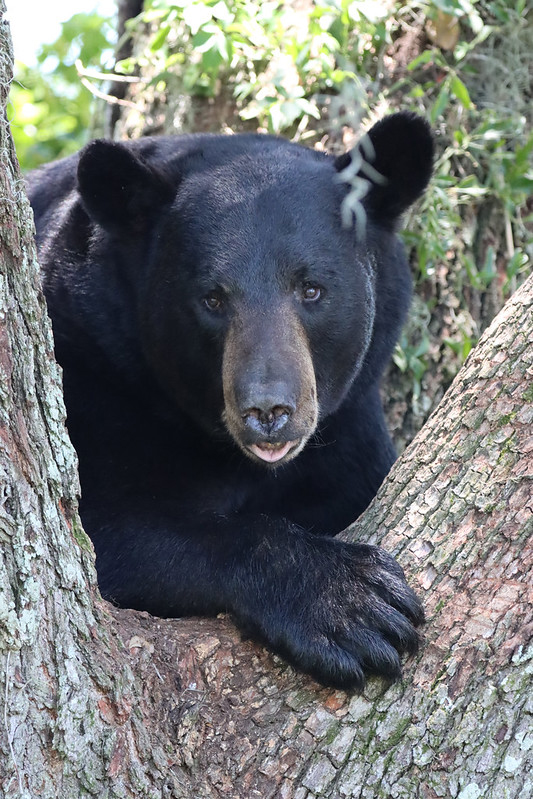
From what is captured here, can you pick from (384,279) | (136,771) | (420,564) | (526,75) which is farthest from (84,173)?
(526,75)

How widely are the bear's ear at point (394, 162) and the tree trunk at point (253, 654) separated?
4.08 ft

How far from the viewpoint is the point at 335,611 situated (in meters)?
3.33

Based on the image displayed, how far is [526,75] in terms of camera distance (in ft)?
20.2

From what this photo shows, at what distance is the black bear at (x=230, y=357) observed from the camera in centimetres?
361

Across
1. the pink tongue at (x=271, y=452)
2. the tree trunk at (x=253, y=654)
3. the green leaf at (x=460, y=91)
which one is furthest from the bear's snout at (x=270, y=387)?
the green leaf at (x=460, y=91)

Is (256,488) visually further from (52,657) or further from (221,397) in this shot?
(52,657)

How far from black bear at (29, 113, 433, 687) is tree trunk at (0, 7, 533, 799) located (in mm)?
320

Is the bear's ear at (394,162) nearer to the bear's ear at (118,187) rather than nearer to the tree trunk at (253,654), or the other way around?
the bear's ear at (118,187)

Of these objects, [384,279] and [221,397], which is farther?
[384,279]

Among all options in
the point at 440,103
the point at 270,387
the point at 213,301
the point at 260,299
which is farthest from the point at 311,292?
the point at 440,103

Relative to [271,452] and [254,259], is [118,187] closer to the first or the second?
[254,259]

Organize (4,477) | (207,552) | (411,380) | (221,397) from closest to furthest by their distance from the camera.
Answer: (4,477), (207,552), (221,397), (411,380)

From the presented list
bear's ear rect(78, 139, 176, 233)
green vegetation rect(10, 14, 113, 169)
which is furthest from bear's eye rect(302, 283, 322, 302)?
green vegetation rect(10, 14, 113, 169)

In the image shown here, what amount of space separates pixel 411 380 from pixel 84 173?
253cm
